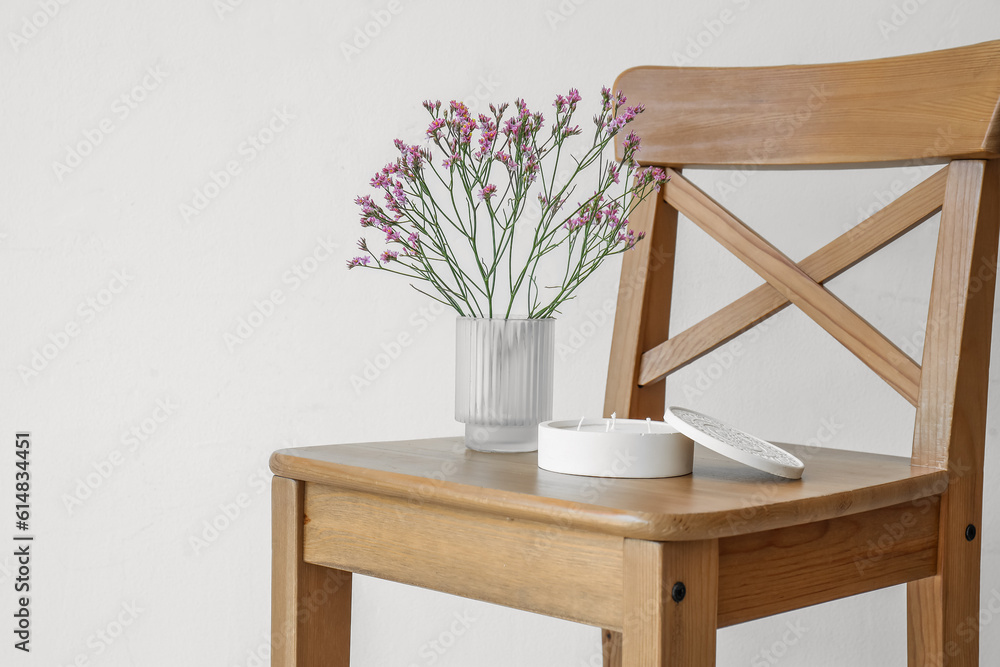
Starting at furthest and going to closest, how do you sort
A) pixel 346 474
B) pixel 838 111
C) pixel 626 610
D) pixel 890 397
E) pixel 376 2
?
1. pixel 376 2
2. pixel 890 397
3. pixel 838 111
4. pixel 346 474
5. pixel 626 610

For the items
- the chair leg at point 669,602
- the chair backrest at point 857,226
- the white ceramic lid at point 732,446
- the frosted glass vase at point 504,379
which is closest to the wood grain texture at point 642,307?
the chair backrest at point 857,226

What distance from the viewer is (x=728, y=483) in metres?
0.92

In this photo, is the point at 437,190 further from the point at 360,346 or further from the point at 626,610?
the point at 626,610

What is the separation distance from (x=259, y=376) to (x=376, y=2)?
64cm

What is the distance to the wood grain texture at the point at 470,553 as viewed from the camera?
0.83 m

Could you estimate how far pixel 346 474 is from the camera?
3.24 ft

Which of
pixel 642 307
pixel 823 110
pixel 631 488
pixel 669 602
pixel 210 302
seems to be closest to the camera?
pixel 669 602

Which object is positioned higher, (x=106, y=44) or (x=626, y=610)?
(x=106, y=44)

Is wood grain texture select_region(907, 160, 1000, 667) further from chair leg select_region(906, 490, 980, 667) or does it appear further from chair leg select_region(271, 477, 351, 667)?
chair leg select_region(271, 477, 351, 667)

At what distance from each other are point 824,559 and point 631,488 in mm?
184

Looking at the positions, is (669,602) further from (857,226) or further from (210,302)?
(210,302)

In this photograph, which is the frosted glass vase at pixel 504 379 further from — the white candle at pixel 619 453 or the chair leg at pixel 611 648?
the chair leg at pixel 611 648

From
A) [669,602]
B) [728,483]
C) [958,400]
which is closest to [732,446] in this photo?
[728,483]

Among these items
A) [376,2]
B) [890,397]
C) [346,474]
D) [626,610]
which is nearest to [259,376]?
[376,2]
